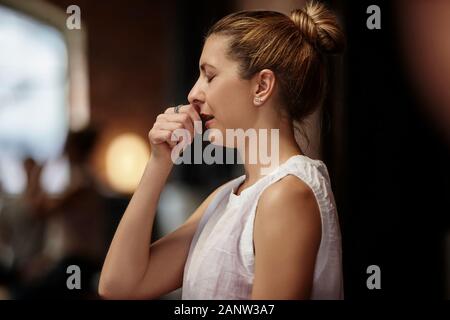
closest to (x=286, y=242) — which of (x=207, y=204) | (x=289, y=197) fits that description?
(x=289, y=197)

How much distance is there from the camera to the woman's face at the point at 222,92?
2.86 feet

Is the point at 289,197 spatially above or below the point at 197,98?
below

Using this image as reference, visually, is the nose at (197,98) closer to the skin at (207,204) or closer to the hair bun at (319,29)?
the skin at (207,204)

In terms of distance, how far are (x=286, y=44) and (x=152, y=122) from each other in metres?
0.36

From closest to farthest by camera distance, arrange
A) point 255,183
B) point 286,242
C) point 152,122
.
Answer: point 286,242 → point 255,183 → point 152,122

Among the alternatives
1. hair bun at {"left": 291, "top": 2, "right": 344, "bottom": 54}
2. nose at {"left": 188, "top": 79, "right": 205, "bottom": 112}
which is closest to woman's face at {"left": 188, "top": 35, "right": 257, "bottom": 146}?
nose at {"left": 188, "top": 79, "right": 205, "bottom": 112}

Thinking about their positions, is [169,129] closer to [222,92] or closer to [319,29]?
[222,92]

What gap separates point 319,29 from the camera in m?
0.86

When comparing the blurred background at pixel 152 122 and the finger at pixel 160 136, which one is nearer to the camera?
the finger at pixel 160 136

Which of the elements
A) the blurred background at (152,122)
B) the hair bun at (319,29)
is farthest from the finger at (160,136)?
the hair bun at (319,29)

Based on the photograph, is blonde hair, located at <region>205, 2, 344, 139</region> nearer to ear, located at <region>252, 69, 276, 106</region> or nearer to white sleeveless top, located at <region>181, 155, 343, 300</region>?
ear, located at <region>252, 69, 276, 106</region>
